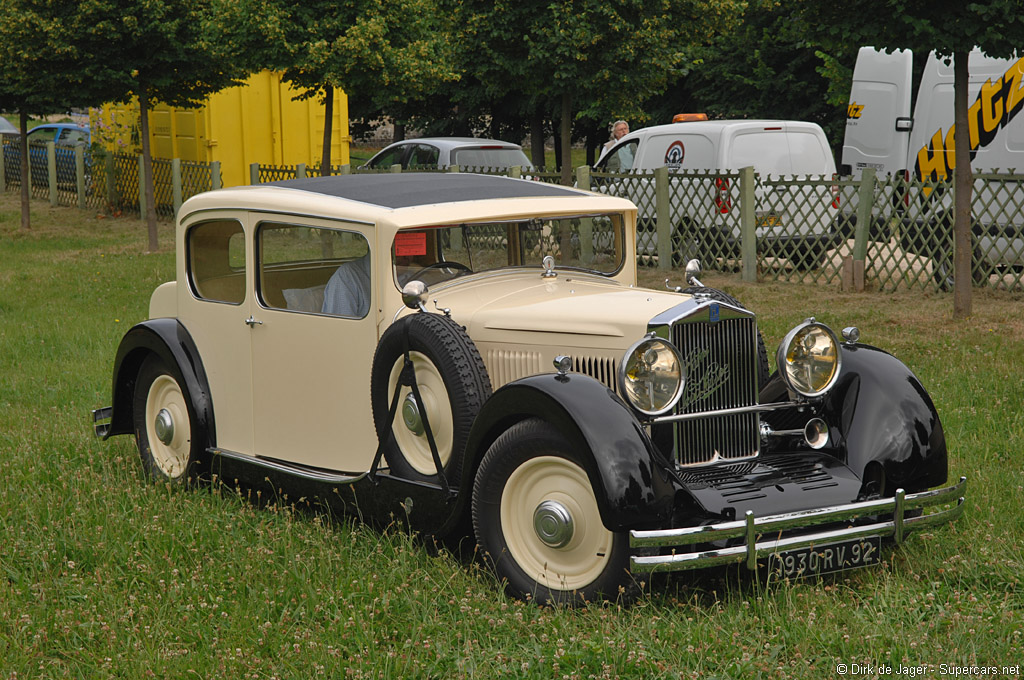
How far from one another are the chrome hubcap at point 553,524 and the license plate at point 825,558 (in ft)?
2.47

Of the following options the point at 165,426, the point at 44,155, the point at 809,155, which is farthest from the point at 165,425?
the point at 44,155

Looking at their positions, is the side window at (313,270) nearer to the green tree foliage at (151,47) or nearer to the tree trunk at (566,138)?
the tree trunk at (566,138)

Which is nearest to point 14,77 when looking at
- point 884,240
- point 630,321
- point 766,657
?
point 884,240

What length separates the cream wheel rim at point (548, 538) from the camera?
4.01m

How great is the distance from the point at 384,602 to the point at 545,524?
0.66 meters

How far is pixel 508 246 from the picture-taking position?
5340 mm

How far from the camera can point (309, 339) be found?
515cm

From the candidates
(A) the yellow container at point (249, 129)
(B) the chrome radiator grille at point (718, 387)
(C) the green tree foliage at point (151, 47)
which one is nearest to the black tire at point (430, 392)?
(B) the chrome radiator grille at point (718, 387)

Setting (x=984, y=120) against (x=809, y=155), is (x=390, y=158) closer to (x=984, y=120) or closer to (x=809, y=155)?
(x=809, y=155)

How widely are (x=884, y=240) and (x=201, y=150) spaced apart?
13229mm

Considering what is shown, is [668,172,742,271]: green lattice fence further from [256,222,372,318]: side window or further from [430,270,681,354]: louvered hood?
[256,222,372,318]: side window

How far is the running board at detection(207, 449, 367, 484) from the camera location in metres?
4.93

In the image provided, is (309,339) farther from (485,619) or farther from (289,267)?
(485,619)

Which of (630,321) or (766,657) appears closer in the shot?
(766,657)
